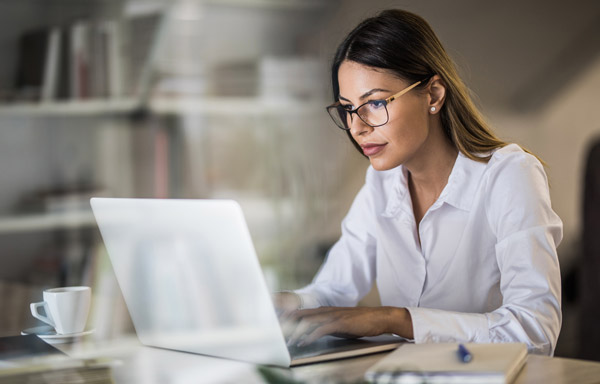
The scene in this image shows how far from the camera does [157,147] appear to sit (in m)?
2.60

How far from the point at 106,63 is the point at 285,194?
83 cm

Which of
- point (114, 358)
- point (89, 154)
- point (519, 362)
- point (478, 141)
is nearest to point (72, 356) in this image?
point (114, 358)

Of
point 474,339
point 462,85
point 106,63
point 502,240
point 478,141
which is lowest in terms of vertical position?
point 474,339

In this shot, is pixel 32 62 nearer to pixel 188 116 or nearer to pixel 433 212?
pixel 188 116

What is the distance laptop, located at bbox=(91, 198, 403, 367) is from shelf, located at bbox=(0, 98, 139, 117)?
1.45 metres

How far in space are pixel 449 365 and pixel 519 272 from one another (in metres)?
0.43

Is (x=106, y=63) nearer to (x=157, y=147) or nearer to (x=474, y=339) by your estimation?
(x=157, y=147)

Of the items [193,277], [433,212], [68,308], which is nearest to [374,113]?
[433,212]

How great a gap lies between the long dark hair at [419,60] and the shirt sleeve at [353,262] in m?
0.25

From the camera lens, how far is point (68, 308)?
3.66ft

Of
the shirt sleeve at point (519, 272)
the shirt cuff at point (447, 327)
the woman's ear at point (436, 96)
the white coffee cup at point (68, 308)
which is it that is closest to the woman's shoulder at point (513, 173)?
the shirt sleeve at point (519, 272)

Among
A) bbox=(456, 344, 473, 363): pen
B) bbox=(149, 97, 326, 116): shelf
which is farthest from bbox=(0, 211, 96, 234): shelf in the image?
bbox=(456, 344, 473, 363): pen

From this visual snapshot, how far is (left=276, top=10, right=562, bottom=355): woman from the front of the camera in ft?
3.79

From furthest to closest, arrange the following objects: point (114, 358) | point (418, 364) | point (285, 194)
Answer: point (285, 194) → point (114, 358) → point (418, 364)
